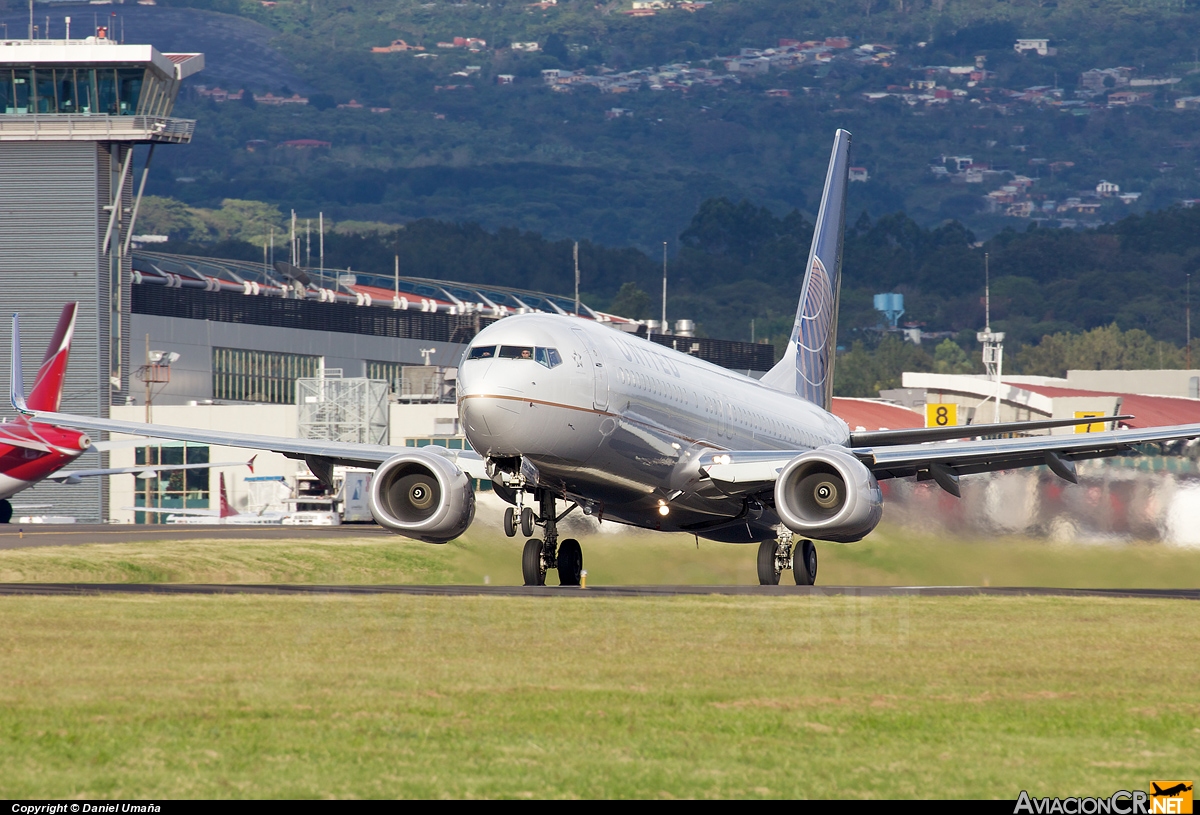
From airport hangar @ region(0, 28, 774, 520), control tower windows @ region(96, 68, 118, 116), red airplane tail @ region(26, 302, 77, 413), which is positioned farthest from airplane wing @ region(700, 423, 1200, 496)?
control tower windows @ region(96, 68, 118, 116)

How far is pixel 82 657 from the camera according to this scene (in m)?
16.6

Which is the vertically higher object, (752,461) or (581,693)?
(752,461)

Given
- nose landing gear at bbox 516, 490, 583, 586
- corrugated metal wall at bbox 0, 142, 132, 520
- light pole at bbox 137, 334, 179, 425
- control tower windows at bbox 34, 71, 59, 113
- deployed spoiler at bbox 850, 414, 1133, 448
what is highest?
control tower windows at bbox 34, 71, 59, 113

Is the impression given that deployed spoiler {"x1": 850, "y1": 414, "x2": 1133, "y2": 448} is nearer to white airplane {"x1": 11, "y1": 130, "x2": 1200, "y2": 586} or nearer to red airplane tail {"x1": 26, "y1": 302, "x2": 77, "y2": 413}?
white airplane {"x1": 11, "y1": 130, "x2": 1200, "y2": 586}

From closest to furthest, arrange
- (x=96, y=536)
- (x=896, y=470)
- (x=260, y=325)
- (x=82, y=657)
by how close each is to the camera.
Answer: (x=82, y=657) < (x=896, y=470) < (x=96, y=536) < (x=260, y=325)

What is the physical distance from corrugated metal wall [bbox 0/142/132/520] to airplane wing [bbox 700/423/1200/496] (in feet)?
228

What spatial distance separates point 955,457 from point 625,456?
21.2 feet

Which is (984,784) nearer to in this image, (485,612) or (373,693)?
(373,693)

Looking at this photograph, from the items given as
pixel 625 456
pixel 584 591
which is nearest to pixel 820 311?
pixel 625 456

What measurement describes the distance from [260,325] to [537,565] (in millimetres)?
85977

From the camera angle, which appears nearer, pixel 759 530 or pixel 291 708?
pixel 291 708

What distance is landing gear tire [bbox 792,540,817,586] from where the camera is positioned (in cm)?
3288

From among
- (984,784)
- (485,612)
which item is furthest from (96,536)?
(984,784)

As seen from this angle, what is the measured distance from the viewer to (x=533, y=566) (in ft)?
98.8
